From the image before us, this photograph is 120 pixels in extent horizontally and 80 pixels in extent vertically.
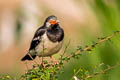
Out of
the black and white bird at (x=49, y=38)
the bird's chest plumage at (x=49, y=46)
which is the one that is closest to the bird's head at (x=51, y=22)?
the black and white bird at (x=49, y=38)

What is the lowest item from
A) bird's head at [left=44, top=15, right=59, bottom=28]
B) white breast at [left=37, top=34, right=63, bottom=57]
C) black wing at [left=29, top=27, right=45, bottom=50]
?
white breast at [left=37, top=34, right=63, bottom=57]

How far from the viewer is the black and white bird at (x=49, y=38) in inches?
248

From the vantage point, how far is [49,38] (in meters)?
6.38

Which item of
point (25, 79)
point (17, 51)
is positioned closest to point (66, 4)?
point (17, 51)

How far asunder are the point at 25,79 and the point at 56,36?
2672 mm

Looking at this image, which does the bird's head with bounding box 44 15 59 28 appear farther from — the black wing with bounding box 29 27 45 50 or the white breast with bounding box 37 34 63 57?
the white breast with bounding box 37 34 63 57

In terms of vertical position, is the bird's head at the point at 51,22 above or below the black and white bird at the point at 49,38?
above

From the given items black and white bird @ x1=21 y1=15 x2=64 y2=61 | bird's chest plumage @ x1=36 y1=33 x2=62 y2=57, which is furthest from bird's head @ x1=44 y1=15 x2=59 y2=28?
bird's chest plumage @ x1=36 y1=33 x2=62 y2=57

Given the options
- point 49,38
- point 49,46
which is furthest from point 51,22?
point 49,46

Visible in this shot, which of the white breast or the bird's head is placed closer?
the white breast

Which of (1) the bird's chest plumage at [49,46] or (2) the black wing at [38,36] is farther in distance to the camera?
(2) the black wing at [38,36]

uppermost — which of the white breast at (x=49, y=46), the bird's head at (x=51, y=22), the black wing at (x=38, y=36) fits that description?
the bird's head at (x=51, y=22)

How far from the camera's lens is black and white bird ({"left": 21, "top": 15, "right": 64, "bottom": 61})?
20.7 feet

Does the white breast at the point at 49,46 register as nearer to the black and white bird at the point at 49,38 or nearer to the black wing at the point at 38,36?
the black and white bird at the point at 49,38
